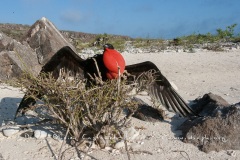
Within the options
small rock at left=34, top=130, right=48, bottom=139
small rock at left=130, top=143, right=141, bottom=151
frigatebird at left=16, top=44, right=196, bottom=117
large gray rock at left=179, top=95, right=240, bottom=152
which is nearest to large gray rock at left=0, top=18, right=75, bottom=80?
frigatebird at left=16, top=44, right=196, bottom=117

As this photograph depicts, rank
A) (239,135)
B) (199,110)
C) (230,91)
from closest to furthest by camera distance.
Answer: (239,135) → (199,110) → (230,91)

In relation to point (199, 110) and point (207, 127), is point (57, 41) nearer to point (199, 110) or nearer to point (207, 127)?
point (199, 110)

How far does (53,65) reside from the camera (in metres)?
3.33

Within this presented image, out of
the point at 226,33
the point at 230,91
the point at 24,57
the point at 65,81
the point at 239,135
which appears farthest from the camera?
the point at 226,33

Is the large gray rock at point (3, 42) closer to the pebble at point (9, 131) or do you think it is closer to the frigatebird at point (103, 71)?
the frigatebird at point (103, 71)

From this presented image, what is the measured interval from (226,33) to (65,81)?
27.1 ft

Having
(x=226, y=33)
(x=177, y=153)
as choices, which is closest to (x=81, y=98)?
(x=177, y=153)

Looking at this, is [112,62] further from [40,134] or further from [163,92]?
[40,134]

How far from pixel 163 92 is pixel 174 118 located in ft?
0.99

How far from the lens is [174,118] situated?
3527 mm

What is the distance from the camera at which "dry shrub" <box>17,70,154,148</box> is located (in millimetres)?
2605

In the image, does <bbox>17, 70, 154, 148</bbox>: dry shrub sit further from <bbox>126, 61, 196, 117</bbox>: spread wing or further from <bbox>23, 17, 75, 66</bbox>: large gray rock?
<bbox>23, 17, 75, 66</bbox>: large gray rock

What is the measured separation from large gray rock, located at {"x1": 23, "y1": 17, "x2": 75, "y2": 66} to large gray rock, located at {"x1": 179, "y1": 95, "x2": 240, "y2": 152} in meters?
3.45

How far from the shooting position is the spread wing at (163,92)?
3288 millimetres
